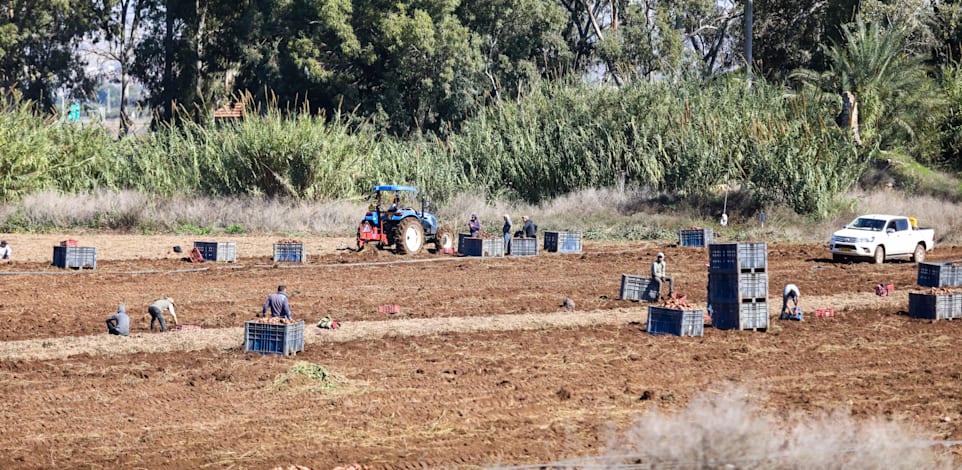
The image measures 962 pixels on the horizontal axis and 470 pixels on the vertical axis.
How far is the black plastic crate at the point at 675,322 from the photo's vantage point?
17031 millimetres

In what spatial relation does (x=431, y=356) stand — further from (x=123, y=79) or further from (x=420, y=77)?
(x=123, y=79)

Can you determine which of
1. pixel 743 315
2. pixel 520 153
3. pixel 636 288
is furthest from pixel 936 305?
pixel 520 153

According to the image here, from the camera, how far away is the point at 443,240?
2983cm

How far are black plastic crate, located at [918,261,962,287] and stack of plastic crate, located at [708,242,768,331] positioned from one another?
700 centimetres

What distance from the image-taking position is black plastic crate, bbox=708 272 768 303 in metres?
17.4

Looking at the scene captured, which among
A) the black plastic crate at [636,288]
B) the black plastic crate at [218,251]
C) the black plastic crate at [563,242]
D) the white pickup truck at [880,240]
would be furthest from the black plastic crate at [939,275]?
the black plastic crate at [218,251]

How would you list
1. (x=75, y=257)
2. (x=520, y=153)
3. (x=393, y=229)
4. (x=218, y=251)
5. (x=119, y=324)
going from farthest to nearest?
(x=520, y=153), (x=393, y=229), (x=218, y=251), (x=75, y=257), (x=119, y=324)

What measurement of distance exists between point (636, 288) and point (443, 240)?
9596 millimetres

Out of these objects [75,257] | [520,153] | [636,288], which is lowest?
[636,288]

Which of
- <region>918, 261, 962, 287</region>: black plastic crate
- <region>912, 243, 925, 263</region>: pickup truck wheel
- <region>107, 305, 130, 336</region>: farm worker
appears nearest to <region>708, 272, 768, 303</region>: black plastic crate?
<region>918, 261, 962, 287</region>: black plastic crate

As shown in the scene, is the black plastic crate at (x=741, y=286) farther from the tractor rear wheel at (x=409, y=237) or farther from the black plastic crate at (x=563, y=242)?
the black plastic crate at (x=563, y=242)

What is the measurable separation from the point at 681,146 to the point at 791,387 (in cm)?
2637

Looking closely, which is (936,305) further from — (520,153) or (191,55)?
(191,55)

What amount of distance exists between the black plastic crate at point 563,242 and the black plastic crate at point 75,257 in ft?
40.5
